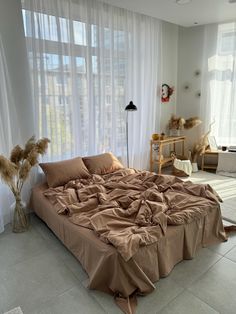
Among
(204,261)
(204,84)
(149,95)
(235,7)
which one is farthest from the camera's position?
(204,84)

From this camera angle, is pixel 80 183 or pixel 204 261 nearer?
pixel 204 261

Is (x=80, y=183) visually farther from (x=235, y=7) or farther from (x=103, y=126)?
(x=235, y=7)

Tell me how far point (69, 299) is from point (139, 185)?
4.49 feet

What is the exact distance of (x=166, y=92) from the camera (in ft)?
15.6

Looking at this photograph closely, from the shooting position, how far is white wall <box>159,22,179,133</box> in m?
4.54

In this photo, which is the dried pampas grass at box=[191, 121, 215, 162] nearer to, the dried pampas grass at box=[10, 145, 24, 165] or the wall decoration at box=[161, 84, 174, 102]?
the wall decoration at box=[161, 84, 174, 102]

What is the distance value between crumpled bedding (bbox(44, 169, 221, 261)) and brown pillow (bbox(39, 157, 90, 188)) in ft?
0.39

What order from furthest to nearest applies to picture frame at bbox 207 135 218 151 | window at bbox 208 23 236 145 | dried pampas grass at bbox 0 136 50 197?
picture frame at bbox 207 135 218 151 → window at bbox 208 23 236 145 → dried pampas grass at bbox 0 136 50 197

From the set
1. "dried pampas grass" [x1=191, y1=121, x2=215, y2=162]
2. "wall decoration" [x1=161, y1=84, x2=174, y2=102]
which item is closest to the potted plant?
"wall decoration" [x1=161, y1=84, x2=174, y2=102]

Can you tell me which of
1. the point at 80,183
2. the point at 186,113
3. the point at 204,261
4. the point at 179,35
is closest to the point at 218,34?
the point at 179,35

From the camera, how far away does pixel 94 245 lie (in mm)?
1793

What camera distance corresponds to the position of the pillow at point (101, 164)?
3.21 m

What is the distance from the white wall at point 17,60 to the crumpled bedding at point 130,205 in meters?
0.92

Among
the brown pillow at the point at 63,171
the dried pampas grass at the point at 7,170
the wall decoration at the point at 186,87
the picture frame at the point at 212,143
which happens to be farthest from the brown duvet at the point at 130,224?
the wall decoration at the point at 186,87
